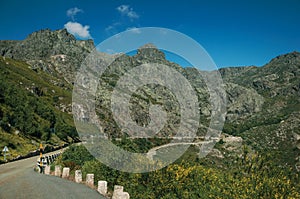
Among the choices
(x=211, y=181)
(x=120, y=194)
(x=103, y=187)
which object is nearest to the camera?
(x=120, y=194)

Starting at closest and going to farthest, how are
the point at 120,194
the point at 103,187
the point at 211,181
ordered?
the point at 120,194
the point at 103,187
the point at 211,181

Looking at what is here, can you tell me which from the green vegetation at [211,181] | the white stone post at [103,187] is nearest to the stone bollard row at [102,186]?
the white stone post at [103,187]

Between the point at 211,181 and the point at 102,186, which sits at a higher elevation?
the point at 211,181

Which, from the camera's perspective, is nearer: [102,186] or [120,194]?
[120,194]

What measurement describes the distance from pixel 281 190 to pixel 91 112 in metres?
135

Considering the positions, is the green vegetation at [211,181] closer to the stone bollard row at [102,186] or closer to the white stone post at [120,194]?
the stone bollard row at [102,186]

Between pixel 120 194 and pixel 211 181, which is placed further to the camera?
pixel 211 181

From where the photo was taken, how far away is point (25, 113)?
249 feet

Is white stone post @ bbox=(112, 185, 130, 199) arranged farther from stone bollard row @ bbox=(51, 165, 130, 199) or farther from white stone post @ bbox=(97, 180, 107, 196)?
white stone post @ bbox=(97, 180, 107, 196)

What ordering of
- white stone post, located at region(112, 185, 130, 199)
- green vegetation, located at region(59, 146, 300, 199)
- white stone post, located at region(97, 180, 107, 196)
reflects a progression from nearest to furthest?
green vegetation, located at region(59, 146, 300, 199) < white stone post, located at region(112, 185, 130, 199) < white stone post, located at region(97, 180, 107, 196)

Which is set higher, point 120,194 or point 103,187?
point 120,194

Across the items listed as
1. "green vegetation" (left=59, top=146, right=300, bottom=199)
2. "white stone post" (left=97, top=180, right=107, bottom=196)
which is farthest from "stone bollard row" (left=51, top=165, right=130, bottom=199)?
"green vegetation" (left=59, top=146, right=300, bottom=199)

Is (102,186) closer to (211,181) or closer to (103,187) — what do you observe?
(103,187)

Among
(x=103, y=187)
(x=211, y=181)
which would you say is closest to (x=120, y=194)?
(x=103, y=187)
